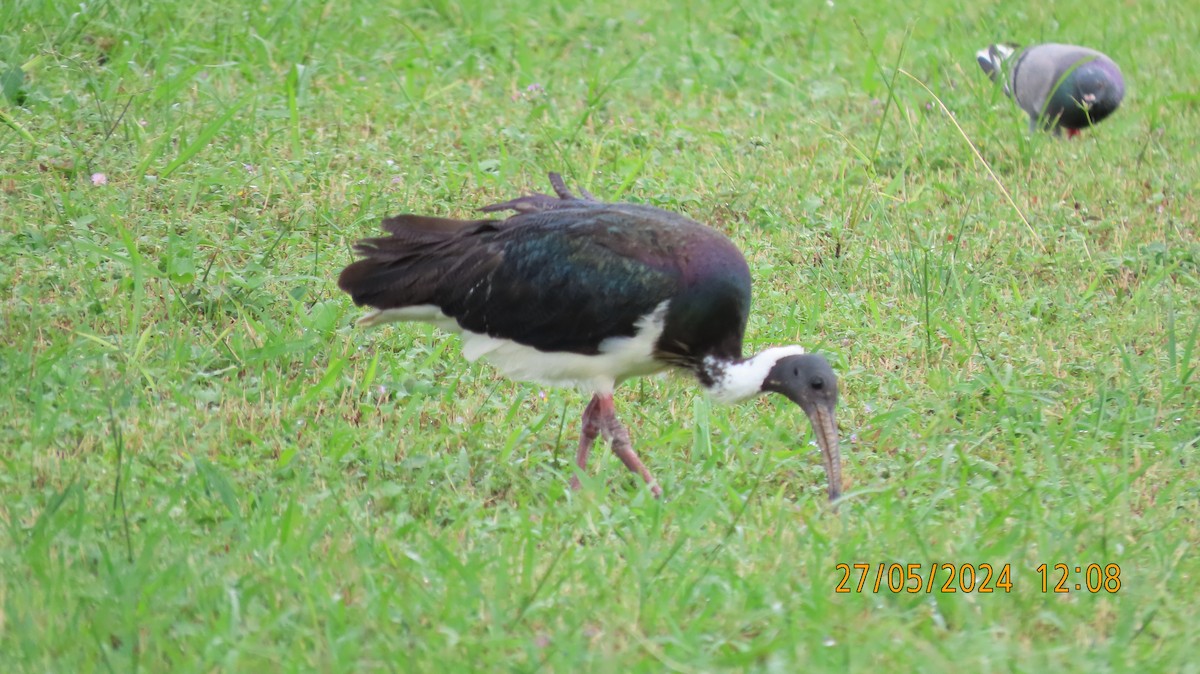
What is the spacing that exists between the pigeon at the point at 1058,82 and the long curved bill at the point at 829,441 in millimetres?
3083

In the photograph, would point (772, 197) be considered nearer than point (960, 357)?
No

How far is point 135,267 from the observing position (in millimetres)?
5164

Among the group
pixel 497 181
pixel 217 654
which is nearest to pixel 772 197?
pixel 497 181

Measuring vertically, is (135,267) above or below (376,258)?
below

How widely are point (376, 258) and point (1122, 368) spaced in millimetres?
2704

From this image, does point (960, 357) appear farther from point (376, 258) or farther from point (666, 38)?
point (666, 38)

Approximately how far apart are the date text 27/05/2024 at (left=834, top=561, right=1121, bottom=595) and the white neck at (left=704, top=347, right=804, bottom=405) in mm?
902

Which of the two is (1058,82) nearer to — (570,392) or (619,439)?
(570,392)

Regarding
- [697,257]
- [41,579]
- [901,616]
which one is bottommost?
[41,579]

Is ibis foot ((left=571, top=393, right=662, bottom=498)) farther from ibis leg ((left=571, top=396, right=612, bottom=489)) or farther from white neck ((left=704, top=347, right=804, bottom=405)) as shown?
white neck ((left=704, top=347, right=804, bottom=405))

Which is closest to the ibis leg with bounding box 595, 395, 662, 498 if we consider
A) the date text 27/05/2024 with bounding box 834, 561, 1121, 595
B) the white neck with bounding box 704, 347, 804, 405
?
the white neck with bounding box 704, 347, 804, 405

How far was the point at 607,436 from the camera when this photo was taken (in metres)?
4.64

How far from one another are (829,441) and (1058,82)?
10.8 ft

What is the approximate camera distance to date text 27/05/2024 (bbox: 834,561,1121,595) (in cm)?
372
